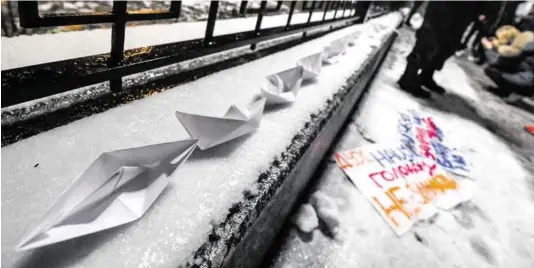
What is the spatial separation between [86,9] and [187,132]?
149cm

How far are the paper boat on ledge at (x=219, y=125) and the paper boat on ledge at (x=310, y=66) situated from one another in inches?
23.8

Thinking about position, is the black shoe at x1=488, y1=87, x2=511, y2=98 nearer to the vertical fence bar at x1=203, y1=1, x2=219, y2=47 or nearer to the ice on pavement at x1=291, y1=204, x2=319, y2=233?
the ice on pavement at x1=291, y1=204, x2=319, y2=233

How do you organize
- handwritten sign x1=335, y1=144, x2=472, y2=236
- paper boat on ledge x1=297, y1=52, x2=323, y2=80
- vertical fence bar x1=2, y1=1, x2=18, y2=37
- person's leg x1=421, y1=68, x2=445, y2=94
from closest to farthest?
vertical fence bar x1=2, y1=1, x2=18, y2=37, handwritten sign x1=335, y1=144, x2=472, y2=236, paper boat on ledge x1=297, y1=52, x2=323, y2=80, person's leg x1=421, y1=68, x2=445, y2=94

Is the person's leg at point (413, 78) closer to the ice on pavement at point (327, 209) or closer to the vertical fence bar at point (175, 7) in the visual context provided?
the ice on pavement at point (327, 209)

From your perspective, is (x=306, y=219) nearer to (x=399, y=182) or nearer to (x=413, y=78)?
(x=399, y=182)

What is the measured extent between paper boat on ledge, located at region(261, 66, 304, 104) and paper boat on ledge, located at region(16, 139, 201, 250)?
1.72ft

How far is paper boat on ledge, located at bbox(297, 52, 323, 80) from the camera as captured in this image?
1441 mm

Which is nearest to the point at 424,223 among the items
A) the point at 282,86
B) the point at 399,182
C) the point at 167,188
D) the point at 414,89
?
the point at 399,182

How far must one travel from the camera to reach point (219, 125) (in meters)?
0.80

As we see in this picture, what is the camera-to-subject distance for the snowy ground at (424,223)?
1.06m

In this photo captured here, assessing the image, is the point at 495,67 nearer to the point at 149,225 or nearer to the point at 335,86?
the point at 335,86

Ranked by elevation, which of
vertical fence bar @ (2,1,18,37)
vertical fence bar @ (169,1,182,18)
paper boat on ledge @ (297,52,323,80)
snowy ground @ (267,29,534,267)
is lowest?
snowy ground @ (267,29,534,267)

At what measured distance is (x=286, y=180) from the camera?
2.75 feet

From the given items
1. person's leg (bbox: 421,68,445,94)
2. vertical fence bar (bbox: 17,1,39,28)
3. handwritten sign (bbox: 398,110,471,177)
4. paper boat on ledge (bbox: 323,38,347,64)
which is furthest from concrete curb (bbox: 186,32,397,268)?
person's leg (bbox: 421,68,445,94)
